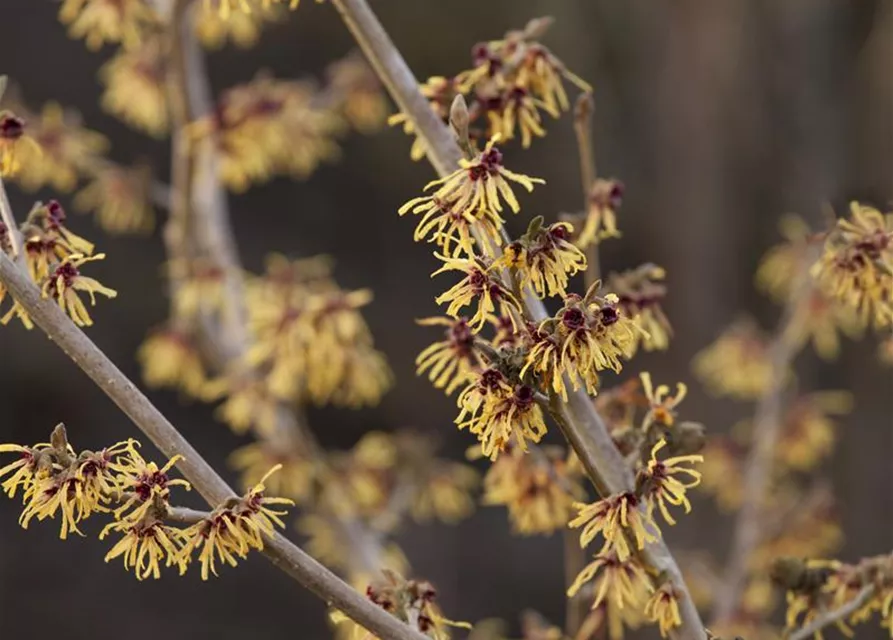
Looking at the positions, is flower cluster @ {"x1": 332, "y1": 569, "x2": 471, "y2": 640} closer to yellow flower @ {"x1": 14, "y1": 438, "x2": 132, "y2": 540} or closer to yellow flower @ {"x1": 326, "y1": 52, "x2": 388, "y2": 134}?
yellow flower @ {"x1": 14, "y1": 438, "x2": 132, "y2": 540}

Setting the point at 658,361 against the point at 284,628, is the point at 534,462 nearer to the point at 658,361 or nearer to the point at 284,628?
the point at 658,361

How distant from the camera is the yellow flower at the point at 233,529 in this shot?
3.17 feet

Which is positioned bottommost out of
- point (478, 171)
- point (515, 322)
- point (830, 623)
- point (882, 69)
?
point (882, 69)

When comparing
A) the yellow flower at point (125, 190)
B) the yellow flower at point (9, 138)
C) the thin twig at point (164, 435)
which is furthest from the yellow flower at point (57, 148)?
the thin twig at point (164, 435)

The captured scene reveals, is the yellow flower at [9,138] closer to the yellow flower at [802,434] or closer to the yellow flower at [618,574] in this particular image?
the yellow flower at [618,574]

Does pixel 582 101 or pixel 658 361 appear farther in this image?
pixel 658 361

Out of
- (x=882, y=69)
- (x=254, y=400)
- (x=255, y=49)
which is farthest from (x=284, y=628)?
(x=254, y=400)

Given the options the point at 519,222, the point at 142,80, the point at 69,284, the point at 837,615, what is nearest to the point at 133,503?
the point at 69,284

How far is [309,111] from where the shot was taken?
2.20 metres

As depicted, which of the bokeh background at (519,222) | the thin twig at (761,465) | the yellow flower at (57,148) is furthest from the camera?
the bokeh background at (519,222)

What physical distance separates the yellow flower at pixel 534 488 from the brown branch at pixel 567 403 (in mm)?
278

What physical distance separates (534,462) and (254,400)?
81 centimetres

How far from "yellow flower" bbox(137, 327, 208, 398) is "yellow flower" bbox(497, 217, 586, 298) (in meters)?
1.36

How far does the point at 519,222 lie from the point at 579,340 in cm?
565
